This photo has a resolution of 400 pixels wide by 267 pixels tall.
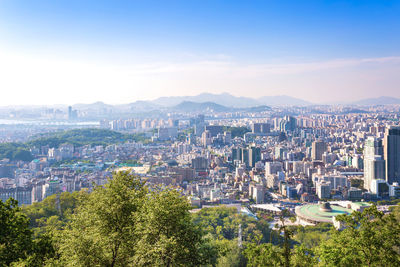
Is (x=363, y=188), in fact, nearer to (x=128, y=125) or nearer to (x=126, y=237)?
(x=126, y=237)

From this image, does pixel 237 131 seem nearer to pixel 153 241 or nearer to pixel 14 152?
pixel 14 152

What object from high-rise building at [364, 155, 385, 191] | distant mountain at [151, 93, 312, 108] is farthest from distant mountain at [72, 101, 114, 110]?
high-rise building at [364, 155, 385, 191]

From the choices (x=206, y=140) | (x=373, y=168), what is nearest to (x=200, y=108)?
(x=206, y=140)

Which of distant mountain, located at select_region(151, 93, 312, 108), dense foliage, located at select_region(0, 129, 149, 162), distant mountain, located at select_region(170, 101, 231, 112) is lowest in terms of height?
dense foliage, located at select_region(0, 129, 149, 162)

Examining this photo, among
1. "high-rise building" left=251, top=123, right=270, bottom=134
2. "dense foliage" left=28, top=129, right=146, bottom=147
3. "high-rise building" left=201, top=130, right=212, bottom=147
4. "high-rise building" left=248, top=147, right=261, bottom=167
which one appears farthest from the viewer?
"high-rise building" left=251, top=123, right=270, bottom=134

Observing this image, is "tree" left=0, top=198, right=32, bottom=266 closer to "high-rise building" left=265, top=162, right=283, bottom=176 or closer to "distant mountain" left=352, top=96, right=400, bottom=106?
"high-rise building" left=265, top=162, right=283, bottom=176

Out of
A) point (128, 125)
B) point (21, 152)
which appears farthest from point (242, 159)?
point (128, 125)
